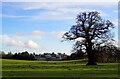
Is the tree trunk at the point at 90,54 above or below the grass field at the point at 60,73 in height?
above

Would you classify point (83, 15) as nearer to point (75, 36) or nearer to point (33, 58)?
point (75, 36)

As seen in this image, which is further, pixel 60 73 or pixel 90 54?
pixel 90 54

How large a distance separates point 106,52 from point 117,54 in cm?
438

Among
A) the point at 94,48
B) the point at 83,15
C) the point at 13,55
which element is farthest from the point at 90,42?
the point at 13,55

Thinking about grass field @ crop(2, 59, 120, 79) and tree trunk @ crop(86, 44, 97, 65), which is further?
tree trunk @ crop(86, 44, 97, 65)

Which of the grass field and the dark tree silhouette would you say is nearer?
the grass field

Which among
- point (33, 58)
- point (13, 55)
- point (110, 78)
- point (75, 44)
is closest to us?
A: point (110, 78)

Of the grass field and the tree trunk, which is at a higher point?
the tree trunk

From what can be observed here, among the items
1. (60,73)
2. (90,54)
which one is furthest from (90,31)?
(60,73)

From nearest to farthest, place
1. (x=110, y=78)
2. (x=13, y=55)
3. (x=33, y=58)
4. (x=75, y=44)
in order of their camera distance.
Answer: (x=110, y=78), (x=75, y=44), (x=13, y=55), (x=33, y=58)

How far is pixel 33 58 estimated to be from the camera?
109m

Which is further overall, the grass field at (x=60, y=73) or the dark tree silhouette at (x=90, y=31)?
the dark tree silhouette at (x=90, y=31)

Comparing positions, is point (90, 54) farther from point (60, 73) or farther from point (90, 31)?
point (60, 73)

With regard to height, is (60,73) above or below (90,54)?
below
